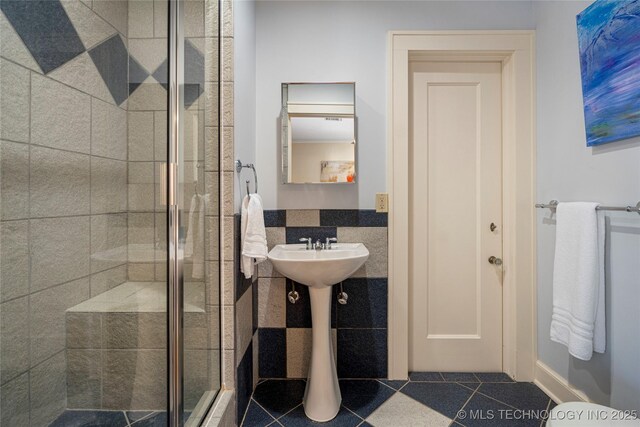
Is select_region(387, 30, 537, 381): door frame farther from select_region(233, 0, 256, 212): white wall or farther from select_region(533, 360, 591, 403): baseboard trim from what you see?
select_region(233, 0, 256, 212): white wall

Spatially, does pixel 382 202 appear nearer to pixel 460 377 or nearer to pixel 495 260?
pixel 495 260

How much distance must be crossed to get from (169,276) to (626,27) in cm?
199

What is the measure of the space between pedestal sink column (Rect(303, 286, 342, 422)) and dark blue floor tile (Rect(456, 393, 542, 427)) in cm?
63

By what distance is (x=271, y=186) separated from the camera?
1.81m

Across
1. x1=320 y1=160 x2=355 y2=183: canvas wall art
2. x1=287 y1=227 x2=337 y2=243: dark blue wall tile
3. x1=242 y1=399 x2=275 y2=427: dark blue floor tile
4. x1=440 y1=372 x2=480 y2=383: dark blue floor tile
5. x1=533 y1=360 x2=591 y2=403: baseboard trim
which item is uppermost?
x1=320 y1=160 x2=355 y2=183: canvas wall art

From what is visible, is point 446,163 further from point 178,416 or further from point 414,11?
point 178,416

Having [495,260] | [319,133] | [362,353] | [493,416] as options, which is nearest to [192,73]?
[319,133]

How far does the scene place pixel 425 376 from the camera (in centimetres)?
181

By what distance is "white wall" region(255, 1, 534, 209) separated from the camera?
178cm

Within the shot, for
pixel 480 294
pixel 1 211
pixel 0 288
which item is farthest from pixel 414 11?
pixel 0 288

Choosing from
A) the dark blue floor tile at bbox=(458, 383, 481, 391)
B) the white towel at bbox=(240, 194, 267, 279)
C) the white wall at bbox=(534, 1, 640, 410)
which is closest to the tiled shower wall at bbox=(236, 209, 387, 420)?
the white towel at bbox=(240, 194, 267, 279)

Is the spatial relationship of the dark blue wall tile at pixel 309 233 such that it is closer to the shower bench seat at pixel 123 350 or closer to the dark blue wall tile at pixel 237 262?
the dark blue wall tile at pixel 237 262

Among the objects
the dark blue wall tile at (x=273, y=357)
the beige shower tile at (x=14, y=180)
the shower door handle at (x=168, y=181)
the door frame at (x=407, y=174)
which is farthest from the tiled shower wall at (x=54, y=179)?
the door frame at (x=407, y=174)

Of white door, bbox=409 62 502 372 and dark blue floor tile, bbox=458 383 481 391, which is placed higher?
white door, bbox=409 62 502 372
